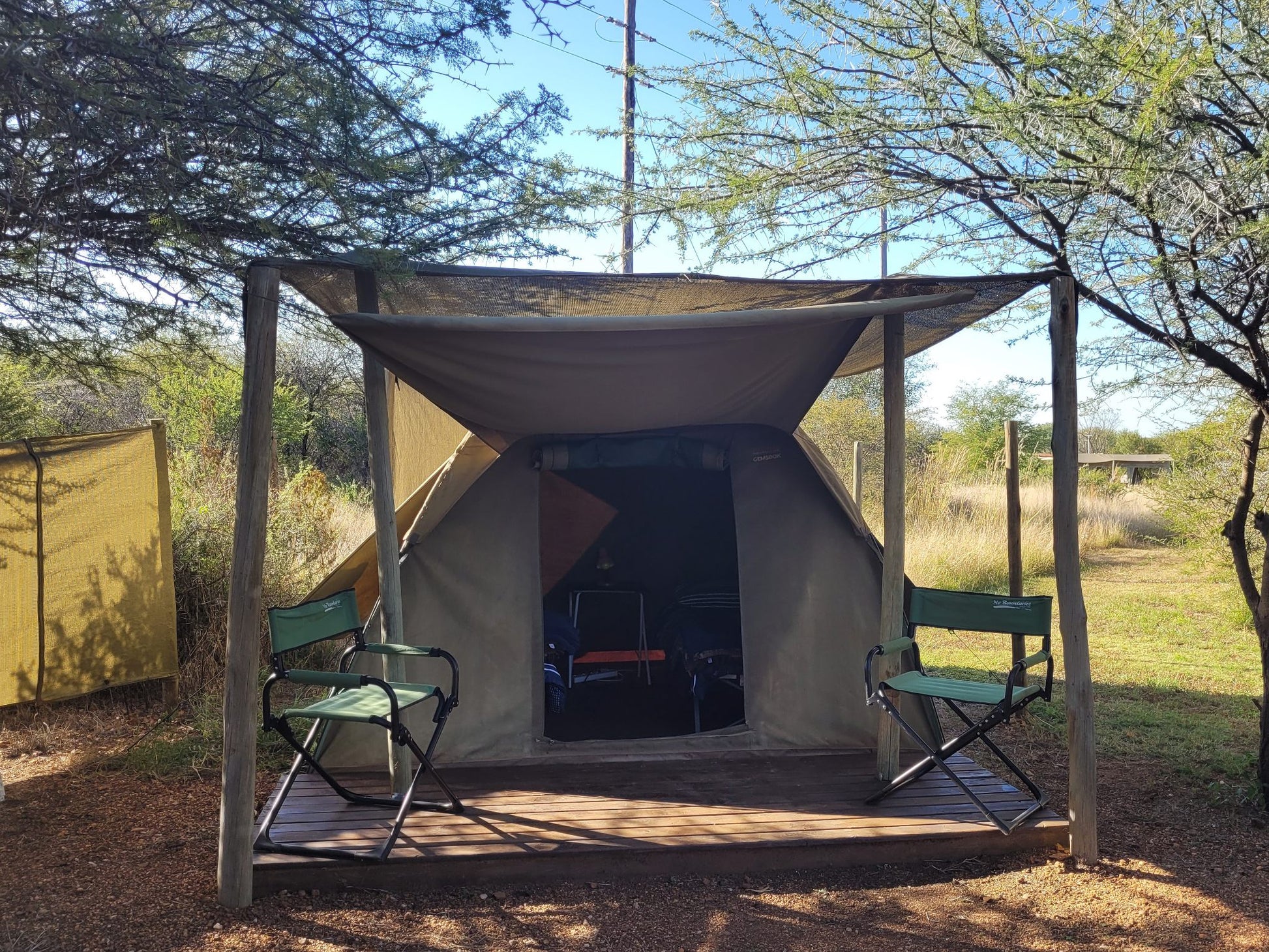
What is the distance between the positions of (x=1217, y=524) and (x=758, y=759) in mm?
5510

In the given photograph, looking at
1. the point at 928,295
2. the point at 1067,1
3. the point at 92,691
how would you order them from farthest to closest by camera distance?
the point at 92,691
the point at 1067,1
the point at 928,295

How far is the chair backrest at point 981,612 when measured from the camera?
351 cm

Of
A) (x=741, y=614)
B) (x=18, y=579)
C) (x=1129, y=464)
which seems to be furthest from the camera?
(x=1129, y=464)

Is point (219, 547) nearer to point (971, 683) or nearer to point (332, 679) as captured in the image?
point (332, 679)

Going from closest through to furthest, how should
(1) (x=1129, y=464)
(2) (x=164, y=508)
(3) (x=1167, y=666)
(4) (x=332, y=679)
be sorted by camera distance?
(4) (x=332, y=679) → (2) (x=164, y=508) → (3) (x=1167, y=666) → (1) (x=1129, y=464)

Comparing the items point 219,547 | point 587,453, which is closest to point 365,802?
point 587,453

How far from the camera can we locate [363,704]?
337cm

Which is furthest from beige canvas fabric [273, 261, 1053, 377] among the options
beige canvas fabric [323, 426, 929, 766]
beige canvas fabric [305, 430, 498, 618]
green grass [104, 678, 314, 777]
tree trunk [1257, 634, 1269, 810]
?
green grass [104, 678, 314, 777]

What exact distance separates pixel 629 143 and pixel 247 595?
370 centimetres

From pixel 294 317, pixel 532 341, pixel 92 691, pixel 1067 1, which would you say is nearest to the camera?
pixel 532 341

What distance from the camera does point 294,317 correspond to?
4094 mm

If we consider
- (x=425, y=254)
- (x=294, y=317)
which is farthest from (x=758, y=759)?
(x=294, y=317)

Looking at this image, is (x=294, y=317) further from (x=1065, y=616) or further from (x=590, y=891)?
(x=1065, y=616)

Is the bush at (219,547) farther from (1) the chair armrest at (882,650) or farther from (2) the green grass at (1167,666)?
(2) the green grass at (1167,666)
